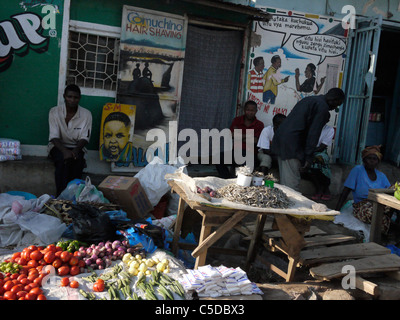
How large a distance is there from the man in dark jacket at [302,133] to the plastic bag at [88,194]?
239cm

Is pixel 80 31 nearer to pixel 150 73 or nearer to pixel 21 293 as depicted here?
pixel 150 73

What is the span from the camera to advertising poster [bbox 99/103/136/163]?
598 cm

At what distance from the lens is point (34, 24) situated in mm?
5574

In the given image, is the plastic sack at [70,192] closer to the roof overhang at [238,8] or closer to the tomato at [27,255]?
the tomato at [27,255]

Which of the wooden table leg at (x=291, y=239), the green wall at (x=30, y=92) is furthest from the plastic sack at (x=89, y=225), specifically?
the green wall at (x=30, y=92)

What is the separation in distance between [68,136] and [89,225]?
2.02 meters

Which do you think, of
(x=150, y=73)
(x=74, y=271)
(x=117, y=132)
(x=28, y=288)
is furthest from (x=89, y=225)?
(x=150, y=73)

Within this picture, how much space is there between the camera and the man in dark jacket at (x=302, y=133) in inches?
198

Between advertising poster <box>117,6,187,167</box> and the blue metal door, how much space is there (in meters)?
3.35

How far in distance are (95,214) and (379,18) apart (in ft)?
19.4

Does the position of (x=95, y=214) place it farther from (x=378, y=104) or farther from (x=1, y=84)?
(x=378, y=104)

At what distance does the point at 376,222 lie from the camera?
4996 mm

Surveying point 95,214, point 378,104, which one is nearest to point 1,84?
point 95,214

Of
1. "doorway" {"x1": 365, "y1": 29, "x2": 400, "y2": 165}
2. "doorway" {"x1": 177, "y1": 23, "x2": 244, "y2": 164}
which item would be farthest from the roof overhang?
"doorway" {"x1": 365, "y1": 29, "x2": 400, "y2": 165}
